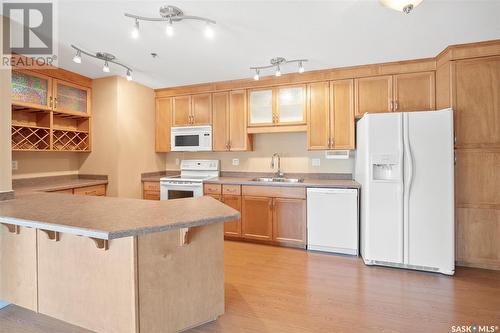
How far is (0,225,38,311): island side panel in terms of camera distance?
1911 mm

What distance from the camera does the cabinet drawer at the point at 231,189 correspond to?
12.4ft

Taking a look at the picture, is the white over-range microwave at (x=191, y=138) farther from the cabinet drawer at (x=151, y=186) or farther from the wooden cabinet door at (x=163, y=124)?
the cabinet drawer at (x=151, y=186)

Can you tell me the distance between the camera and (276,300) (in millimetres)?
2254

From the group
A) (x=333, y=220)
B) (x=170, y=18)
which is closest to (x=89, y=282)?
(x=170, y=18)

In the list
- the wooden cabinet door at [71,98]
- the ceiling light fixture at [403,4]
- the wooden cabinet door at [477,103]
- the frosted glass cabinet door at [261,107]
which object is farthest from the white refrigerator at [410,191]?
the wooden cabinet door at [71,98]

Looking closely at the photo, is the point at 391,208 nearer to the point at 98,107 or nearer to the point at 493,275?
Result: the point at 493,275

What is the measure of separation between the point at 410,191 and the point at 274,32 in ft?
7.07

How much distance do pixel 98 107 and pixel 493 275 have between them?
5.34 meters

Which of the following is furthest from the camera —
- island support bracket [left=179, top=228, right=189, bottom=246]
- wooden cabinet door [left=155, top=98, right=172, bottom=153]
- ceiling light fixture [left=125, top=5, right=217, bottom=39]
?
wooden cabinet door [left=155, top=98, right=172, bottom=153]

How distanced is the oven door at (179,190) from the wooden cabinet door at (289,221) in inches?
46.0

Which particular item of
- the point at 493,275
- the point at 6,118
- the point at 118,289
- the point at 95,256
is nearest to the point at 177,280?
the point at 118,289

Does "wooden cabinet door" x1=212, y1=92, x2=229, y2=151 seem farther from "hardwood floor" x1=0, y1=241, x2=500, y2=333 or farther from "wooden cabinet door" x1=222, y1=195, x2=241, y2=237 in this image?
"hardwood floor" x1=0, y1=241, x2=500, y2=333

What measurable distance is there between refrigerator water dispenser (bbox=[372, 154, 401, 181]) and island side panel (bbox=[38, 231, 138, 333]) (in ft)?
8.33

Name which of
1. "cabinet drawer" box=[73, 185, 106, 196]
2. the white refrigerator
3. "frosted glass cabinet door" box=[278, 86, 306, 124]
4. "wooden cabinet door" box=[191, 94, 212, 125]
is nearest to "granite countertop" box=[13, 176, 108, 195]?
"cabinet drawer" box=[73, 185, 106, 196]
